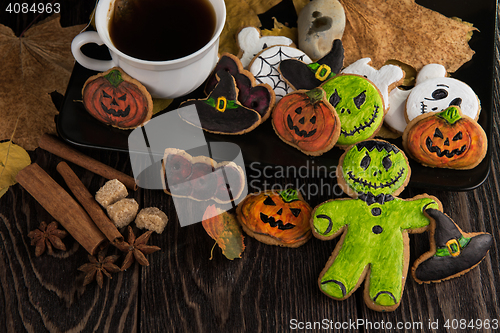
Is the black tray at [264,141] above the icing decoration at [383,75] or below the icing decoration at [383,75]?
below

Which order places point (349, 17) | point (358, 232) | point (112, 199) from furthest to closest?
1. point (349, 17)
2. point (112, 199)
3. point (358, 232)

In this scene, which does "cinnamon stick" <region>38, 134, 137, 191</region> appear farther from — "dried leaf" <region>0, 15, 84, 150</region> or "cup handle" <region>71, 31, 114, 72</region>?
"cup handle" <region>71, 31, 114, 72</region>

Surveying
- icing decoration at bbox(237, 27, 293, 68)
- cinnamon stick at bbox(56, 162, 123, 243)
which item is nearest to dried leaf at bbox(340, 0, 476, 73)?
icing decoration at bbox(237, 27, 293, 68)

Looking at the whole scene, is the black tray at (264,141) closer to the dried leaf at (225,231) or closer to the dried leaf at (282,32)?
the dried leaf at (225,231)

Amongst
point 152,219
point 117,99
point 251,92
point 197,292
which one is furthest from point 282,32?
point 197,292

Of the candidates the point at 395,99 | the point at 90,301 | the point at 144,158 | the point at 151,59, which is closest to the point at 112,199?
the point at 144,158

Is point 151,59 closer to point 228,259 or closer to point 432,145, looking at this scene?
point 228,259

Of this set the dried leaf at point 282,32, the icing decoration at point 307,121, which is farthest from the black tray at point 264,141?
the dried leaf at point 282,32
